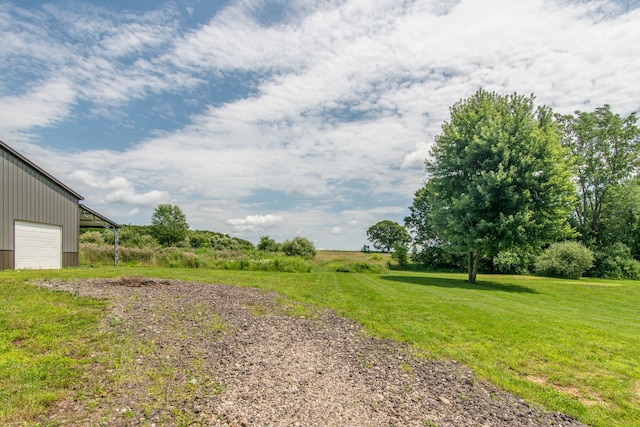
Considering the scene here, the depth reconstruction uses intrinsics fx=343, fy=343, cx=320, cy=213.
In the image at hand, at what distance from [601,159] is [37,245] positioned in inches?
1715

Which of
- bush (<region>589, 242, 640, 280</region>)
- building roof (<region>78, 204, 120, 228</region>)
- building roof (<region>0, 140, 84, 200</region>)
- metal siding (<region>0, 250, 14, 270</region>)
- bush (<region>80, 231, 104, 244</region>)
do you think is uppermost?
building roof (<region>0, 140, 84, 200</region>)

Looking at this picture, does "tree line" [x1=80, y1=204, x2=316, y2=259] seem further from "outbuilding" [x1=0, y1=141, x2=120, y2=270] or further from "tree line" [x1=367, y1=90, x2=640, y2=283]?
"tree line" [x1=367, y1=90, x2=640, y2=283]

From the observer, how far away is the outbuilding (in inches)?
630

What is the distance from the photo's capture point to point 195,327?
20.6 feet

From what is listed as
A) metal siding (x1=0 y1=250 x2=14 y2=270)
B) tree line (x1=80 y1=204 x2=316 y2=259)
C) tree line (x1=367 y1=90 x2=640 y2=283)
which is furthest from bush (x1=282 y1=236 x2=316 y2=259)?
metal siding (x1=0 y1=250 x2=14 y2=270)

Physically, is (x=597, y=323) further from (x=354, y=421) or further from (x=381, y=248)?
(x=381, y=248)

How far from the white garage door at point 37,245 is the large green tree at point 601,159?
39386mm

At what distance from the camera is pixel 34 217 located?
17.4 m

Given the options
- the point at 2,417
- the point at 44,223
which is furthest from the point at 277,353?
the point at 44,223

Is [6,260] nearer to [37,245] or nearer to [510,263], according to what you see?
[37,245]

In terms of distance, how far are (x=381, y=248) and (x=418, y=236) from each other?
59.8ft

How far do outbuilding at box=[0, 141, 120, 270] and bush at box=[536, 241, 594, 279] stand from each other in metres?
32.4

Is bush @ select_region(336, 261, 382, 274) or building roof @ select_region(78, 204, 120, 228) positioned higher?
building roof @ select_region(78, 204, 120, 228)

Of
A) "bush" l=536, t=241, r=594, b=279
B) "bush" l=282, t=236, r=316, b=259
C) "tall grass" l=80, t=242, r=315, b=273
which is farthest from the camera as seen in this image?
"bush" l=282, t=236, r=316, b=259
